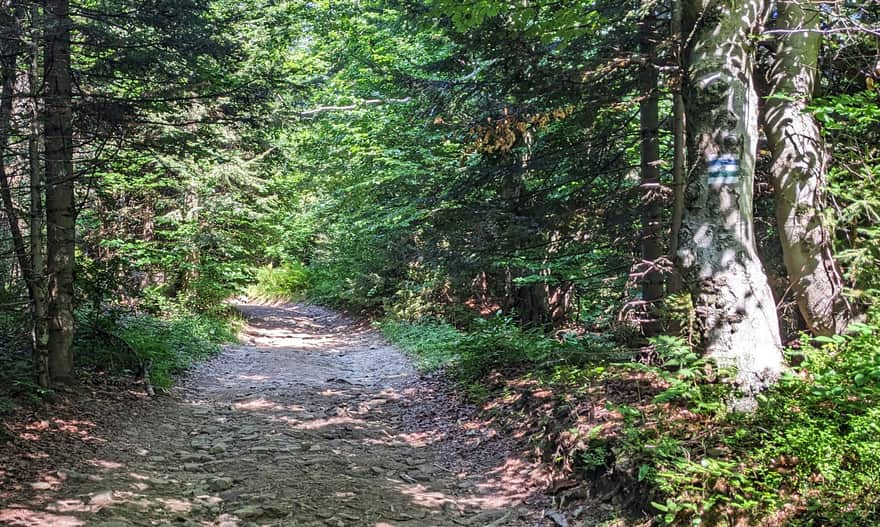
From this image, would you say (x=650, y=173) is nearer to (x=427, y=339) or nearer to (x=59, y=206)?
(x=427, y=339)

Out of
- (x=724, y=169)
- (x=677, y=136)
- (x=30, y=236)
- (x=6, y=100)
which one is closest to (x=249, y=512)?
(x=30, y=236)

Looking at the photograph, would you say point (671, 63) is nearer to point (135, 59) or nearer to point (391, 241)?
point (135, 59)

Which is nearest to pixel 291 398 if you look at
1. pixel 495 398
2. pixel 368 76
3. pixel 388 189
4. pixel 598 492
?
Answer: pixel 495 398

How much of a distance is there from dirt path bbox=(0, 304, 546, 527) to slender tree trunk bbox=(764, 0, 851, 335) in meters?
3.06

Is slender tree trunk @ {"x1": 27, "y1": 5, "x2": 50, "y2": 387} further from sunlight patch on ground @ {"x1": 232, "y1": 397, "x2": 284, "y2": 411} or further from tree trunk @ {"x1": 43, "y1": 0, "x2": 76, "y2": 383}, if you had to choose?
sunlight patch on ground @ {"x1": 232, "y1": 397, "x2": 284, "y2": 411}

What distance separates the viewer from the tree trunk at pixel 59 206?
7008 mm

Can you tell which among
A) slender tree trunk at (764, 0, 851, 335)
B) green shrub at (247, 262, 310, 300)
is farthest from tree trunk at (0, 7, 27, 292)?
green shrub at (247, 262, 310, 300)

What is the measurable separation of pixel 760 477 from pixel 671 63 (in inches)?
168

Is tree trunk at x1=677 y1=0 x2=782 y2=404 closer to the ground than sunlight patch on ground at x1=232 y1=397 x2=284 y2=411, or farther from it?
farther from it

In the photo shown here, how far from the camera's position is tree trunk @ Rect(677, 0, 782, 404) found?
437 cm

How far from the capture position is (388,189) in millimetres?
15383

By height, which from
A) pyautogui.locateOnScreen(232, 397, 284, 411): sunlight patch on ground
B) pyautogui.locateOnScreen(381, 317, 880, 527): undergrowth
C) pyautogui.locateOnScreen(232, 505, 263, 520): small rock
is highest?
pyautogui.locateOnScreen(381, 317, 880, 527): undergrowth

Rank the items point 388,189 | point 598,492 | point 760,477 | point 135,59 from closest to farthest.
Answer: point 760,477
point 598,492
point 135,59
point 388,189

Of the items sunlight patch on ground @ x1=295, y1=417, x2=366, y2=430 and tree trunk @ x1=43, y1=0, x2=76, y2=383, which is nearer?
tree trunk @ x1=43, y1=0, x2=76, y2=383
